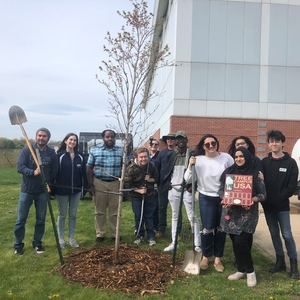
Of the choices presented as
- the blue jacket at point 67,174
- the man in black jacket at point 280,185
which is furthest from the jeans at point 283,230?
the blue jacket at point 67,174

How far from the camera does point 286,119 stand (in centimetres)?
1725

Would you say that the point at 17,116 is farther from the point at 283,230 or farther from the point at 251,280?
the point at 283,230

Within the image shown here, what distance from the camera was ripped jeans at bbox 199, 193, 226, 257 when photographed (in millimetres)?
4469

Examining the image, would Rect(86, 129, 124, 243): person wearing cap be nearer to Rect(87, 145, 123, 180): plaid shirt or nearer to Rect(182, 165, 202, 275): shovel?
Rect(87, 145, 123, 180): plaid shirt

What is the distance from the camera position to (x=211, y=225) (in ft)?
14.7

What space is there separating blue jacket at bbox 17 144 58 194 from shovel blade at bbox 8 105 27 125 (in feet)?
1.72

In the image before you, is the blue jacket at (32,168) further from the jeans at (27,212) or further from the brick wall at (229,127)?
the brick wall at (229,127)

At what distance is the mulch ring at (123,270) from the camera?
398 centimetres

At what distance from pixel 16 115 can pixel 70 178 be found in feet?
4.44

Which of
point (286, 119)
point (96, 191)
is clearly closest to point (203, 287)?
point (96, 191)

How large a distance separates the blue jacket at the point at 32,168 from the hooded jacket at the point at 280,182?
329 centimetres

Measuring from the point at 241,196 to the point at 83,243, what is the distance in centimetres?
315

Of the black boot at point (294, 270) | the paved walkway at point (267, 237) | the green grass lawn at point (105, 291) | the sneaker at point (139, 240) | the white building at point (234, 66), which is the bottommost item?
the paved walkway at point (267, 237)

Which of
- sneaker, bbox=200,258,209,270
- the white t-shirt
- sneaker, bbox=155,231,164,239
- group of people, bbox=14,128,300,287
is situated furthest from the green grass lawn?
the white t-shirt
